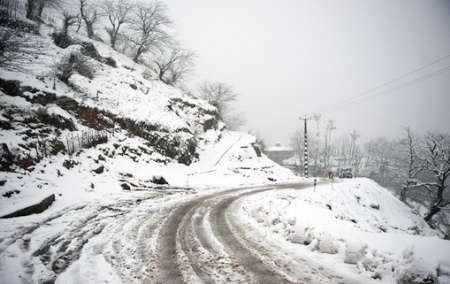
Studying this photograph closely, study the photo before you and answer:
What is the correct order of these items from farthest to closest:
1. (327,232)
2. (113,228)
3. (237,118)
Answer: (237,118) < (113,228) < (327,232)

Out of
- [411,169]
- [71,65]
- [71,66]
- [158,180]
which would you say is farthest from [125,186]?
[411,169]

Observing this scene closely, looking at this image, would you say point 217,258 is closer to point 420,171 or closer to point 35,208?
point 35,208

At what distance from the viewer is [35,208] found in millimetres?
7055

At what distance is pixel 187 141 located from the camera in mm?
24047

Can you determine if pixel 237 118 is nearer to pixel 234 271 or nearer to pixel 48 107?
pixel 48 107

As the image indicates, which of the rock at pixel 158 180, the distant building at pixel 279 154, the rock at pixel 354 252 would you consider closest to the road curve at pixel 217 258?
the rock at pixel 354 252

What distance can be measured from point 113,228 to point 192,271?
11.3 feet

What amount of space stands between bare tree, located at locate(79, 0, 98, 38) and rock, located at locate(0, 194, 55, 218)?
1315 inches

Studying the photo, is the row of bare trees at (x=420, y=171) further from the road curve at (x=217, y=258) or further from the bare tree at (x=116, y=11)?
the bare tree at (x=116, y=11)

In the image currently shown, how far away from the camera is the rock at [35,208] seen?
→ 257 inches

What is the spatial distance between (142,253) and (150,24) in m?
38.4

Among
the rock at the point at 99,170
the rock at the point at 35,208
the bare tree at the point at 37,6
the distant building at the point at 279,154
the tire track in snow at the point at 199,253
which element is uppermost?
the bare tree at the point at 37,6

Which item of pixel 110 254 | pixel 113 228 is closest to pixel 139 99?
pixel 113 228

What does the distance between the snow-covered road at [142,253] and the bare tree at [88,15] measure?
35149mm
